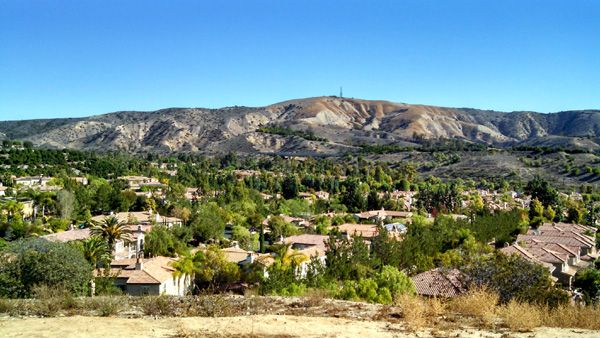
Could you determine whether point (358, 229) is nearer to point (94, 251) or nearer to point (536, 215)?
point (536, 215)

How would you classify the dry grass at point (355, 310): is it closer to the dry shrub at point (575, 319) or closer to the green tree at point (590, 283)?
the dry shrub at point (575, 319)

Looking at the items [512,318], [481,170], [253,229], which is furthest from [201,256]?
[481,170]

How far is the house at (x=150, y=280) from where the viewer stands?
96.2 feet

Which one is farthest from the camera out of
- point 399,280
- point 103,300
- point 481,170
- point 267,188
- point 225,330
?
point 481,170

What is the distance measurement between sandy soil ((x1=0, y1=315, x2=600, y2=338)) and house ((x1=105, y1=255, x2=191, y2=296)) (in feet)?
49.8

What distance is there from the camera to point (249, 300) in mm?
16141

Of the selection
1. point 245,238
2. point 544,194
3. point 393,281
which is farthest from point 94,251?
→ point 544,194

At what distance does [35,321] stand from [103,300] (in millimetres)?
2017

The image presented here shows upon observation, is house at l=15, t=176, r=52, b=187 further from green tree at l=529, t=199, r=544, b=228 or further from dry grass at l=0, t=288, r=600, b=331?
dry grass at l=0, t=288, r=600, b=331

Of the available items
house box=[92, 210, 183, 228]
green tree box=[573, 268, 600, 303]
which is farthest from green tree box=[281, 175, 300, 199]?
green tree box=[573, 268, 600, 303]

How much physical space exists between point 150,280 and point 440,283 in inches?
575

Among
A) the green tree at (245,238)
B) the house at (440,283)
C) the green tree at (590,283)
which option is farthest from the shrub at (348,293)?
the green tree at (245,238)

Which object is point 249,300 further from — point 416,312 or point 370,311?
point 416,312

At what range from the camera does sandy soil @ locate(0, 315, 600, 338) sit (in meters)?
11.8
